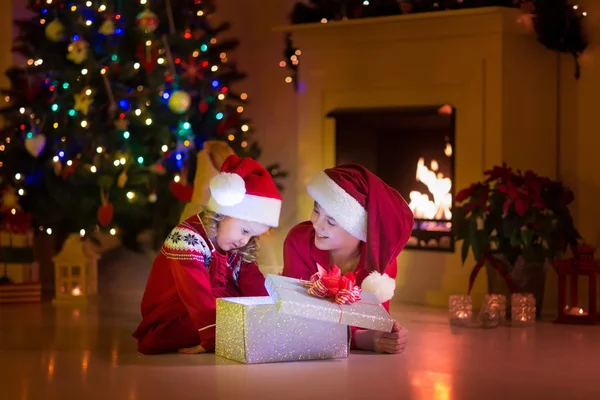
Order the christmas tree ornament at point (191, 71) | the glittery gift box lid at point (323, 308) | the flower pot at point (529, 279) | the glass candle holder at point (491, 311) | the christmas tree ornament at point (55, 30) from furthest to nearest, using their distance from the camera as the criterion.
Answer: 1. the christmas tree ornament at point (191, 71)
2. the christmas tree ornament at point (55, 30)
3. the flower pot at point (529, 279)
4. the glass candle holder at point (491, 311)
5. the glittery gift box lid at point (323, 308)

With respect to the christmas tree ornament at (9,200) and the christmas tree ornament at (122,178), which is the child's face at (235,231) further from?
the christmas tree ornament at (9,200)

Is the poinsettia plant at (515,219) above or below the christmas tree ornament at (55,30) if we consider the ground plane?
below

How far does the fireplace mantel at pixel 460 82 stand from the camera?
546 centimetres

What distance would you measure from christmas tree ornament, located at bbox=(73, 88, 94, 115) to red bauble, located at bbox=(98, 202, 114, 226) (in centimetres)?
52

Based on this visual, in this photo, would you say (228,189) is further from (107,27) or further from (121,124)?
(107,27)

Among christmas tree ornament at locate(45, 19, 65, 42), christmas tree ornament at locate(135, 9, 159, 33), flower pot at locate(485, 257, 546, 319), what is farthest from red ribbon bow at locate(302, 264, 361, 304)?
christmas tree ornament at locate(45, 19, 65, 42)

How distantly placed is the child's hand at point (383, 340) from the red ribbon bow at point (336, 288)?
333mm

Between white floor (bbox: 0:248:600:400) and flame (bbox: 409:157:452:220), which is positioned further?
flame (bbox: 409:157:452:220)

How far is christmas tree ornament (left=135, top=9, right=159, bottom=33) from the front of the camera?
5621mm

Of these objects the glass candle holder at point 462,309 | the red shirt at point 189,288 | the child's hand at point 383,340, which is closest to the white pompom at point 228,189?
the red shirt at point 189,288

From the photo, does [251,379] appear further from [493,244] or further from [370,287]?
[493,244]

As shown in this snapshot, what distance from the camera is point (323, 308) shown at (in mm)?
3320

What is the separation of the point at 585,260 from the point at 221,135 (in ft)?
7.41

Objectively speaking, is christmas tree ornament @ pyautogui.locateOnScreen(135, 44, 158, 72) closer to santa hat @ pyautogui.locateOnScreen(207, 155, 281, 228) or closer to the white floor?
the white floor
